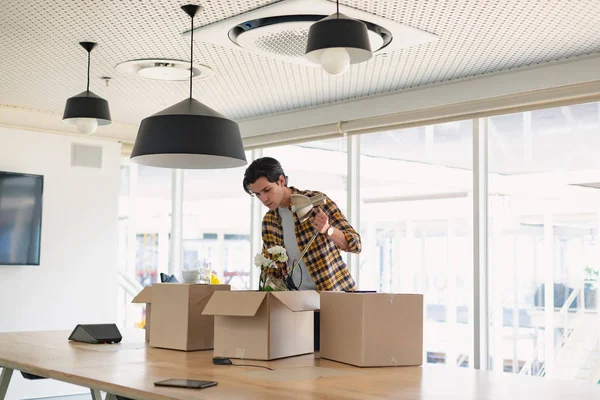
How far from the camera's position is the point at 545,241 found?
4.07m

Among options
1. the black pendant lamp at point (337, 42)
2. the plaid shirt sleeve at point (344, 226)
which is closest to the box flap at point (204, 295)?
the plaid shirt sleeve at point (344, 226)

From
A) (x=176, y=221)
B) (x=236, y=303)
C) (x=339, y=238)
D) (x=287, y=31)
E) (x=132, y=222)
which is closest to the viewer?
(x=236, y=303)

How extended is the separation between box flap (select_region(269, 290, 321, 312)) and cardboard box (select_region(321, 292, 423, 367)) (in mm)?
123

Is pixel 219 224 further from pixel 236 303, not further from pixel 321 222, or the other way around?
pixel 236 303

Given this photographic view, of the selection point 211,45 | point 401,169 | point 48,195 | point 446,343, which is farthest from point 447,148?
point 48,195

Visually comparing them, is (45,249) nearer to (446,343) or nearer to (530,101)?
(446,343)

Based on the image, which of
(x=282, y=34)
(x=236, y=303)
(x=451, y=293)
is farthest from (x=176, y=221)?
(x=236, y=303)

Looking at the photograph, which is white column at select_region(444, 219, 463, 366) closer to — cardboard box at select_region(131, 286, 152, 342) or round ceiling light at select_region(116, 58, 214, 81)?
round ceiling light at select_region(116, 58, 214, 81)

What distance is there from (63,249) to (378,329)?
3869 mm

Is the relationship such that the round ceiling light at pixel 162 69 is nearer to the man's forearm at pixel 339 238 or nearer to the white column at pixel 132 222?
the man's forearm at pixel 339 238

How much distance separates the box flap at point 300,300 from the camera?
226 cm

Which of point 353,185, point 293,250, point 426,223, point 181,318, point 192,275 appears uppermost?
point 353,185

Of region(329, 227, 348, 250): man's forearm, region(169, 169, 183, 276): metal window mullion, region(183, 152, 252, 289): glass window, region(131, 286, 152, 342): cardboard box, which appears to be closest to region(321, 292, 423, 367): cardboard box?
region(329, 227, 348, 250): man's forearm

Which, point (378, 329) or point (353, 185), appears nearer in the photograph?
point (378, 329)
